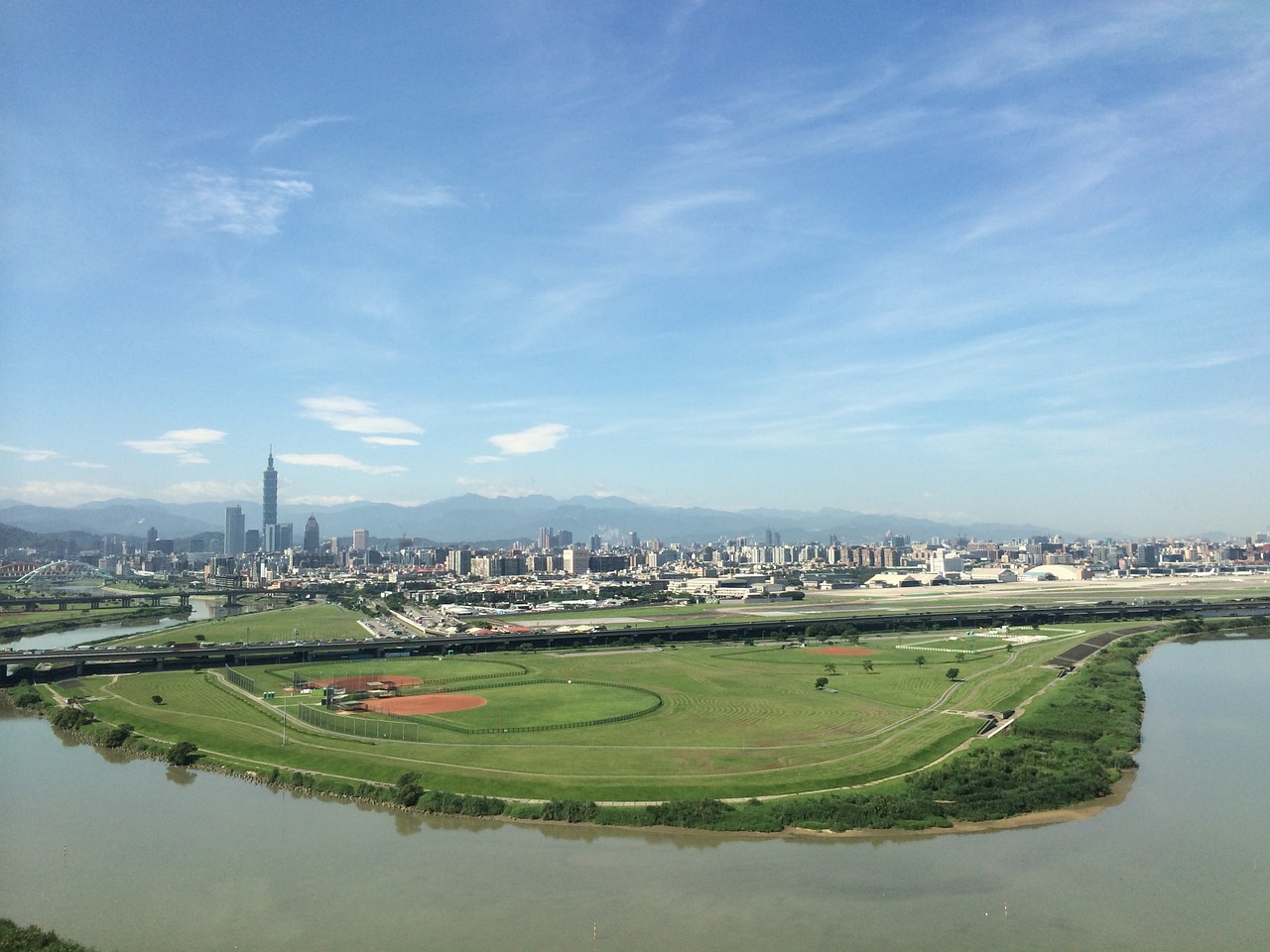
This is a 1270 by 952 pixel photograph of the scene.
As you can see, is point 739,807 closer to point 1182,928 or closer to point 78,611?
point 1182,928

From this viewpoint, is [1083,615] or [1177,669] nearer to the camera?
[1177,669]

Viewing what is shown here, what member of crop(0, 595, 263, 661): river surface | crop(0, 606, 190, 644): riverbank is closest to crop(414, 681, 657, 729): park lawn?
crop(0, 595, 263, 661): river surface

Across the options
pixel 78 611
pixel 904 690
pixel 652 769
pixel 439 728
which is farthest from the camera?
pixel 78 611

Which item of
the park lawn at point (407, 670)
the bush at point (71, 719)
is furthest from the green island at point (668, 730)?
the park lawn at point (407, 670)

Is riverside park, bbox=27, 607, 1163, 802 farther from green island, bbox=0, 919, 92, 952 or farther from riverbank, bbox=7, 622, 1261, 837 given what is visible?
green island, bbox=0, 919, 92, 952

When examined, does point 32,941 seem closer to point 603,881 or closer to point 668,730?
point 603,881

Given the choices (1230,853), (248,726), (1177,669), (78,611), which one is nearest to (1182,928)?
(1230,853)

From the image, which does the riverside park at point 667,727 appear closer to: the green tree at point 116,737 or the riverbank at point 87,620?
the green tree at point 116,737
